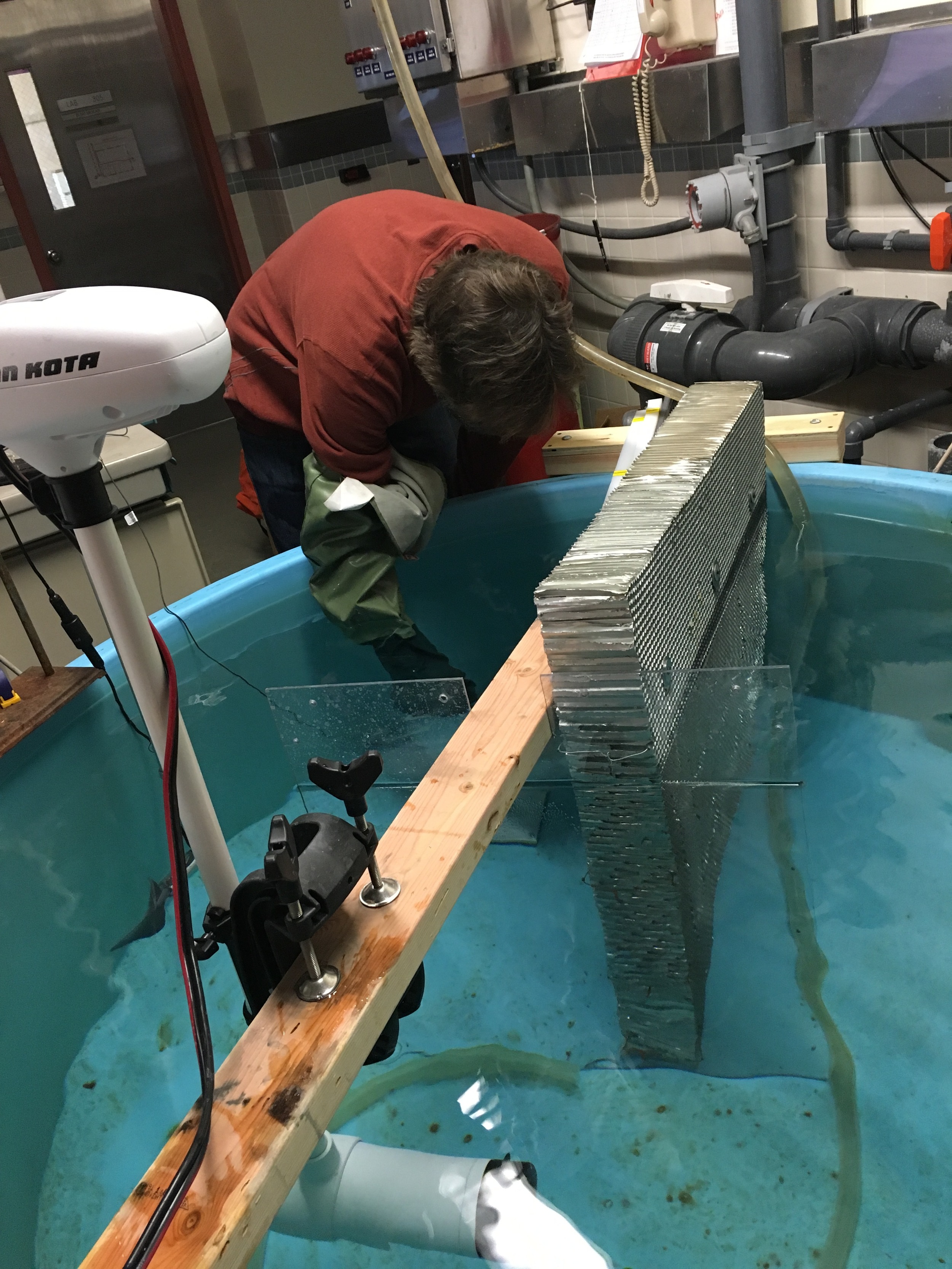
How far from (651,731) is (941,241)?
4.70ft

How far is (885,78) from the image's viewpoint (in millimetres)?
1872

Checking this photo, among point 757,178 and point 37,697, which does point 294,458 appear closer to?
point 37,697

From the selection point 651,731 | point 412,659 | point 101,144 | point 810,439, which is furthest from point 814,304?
point 101,144

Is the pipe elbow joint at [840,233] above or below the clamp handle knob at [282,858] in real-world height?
above

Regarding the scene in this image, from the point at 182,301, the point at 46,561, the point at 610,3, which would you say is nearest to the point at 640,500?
the point at 182,301

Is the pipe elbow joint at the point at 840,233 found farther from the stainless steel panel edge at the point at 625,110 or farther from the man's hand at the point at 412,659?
the man's hand at the point at 412,659

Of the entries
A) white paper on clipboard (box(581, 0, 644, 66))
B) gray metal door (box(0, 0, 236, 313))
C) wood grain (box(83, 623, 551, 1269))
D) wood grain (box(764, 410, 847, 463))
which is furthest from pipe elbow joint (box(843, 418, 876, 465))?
gray metal door (box(0, 0, 236, 313))

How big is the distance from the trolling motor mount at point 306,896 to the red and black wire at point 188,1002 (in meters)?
0.05

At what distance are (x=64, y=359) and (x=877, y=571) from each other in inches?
53.1

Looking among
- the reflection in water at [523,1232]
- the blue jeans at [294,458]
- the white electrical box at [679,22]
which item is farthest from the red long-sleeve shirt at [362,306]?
the reflection in water at [523,1232]

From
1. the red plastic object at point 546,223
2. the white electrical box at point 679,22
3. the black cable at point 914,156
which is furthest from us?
the red plastic object at point 546,223

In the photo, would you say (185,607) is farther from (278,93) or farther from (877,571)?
(278,93)

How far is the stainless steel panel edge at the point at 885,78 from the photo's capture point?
1.79m

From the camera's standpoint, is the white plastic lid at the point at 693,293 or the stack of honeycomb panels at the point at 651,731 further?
the white plastic lid at the point at 693,293
